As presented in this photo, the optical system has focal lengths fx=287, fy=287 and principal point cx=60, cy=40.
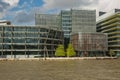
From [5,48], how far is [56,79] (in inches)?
5557

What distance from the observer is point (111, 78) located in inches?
2498

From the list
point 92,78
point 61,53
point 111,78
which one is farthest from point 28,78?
point 61,53

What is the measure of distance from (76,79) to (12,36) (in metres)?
143

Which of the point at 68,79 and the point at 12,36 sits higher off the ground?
the point at 12,36

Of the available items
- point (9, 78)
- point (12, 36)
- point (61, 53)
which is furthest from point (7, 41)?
point (9, 78)

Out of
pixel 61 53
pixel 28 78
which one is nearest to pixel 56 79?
pixel 28 78

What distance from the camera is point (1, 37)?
652ft

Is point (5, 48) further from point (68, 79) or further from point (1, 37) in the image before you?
point (68, 79)

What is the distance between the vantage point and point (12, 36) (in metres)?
200

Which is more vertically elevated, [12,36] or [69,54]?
[12,36]

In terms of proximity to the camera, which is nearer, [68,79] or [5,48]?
[68,79]

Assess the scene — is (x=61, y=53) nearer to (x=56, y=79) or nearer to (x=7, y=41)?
(x=7, y=41)

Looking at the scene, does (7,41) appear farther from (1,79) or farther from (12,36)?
(1,79)

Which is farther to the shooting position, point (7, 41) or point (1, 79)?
point (7, 41)
